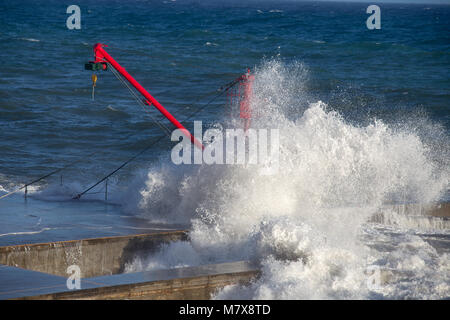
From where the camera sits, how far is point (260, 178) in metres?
17.1

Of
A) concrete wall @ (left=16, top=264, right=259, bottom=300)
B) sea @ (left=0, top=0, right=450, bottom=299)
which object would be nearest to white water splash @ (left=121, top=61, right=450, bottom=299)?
sea @ (left=0, top=0, right=450, bottom=299)

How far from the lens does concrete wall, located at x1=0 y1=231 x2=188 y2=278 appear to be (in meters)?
13.1

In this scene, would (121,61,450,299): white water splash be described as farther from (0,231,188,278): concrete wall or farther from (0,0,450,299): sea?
(0,231,188,278): concrete wall

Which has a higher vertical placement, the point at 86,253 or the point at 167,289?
the point at 86,253

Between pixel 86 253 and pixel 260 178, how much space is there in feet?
17.5

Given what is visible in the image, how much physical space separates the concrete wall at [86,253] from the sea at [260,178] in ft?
1.05

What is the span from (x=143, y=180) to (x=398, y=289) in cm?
974

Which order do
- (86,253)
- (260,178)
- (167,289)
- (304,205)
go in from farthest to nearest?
1. (304,205)
2. (260,178)
3. (86,253)
4. (167,289)

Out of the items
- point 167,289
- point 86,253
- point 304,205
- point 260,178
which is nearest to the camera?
point 167,289

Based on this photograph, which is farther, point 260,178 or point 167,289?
point 260,178

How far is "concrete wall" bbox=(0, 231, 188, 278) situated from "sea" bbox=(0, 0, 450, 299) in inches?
12.7

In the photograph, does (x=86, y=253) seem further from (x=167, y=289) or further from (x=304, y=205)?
(x=304, y=205)

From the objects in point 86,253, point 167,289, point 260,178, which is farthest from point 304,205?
point 167,289

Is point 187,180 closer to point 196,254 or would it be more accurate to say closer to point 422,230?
point 196,254
